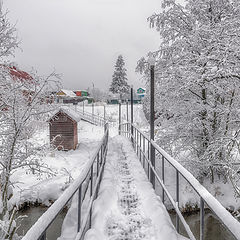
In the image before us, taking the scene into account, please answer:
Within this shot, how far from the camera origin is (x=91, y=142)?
2308cm

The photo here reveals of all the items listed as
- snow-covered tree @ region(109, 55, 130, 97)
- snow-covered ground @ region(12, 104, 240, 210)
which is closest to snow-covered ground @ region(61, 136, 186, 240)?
snow-covered ground @ region(12, 104, 240, 210)

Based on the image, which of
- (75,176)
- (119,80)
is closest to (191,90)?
(75,176)

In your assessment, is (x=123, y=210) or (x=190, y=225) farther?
(x=190, y=225)

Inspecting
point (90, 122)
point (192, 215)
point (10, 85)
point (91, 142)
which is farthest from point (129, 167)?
point (90, 122)

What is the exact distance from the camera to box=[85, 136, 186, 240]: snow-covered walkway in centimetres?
337

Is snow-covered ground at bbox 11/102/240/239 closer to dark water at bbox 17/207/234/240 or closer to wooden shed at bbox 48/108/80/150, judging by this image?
dark water at bbox 17/207/234/240

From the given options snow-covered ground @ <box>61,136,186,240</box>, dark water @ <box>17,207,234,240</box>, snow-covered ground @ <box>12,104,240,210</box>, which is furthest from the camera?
snow-covered ground @ <box>12,104,240,210</box>

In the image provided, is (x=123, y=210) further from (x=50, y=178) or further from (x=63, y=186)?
(x=50, y=178)

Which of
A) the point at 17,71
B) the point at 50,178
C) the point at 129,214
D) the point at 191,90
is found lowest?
the point at 50,178

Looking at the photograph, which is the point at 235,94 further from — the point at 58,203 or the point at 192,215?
the point at 58,203

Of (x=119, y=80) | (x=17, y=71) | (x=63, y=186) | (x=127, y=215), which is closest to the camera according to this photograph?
(x=127, y=215)

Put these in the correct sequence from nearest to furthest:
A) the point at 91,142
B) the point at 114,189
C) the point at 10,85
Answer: the point at 114,189 → the point at 10,85 → the point at 91,142

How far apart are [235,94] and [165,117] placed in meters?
3.27

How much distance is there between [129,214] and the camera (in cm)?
416
